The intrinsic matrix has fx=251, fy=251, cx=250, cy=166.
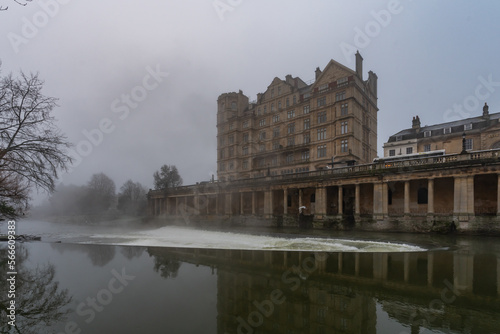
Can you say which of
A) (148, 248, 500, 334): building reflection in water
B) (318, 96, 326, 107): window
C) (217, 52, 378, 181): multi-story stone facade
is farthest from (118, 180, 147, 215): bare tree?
(148, 248, 500, 334): building reflection in water

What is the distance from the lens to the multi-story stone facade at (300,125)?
144 ft

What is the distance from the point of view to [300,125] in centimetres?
5138

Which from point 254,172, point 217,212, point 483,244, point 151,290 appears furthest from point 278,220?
point 151,290

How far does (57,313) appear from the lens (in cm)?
661

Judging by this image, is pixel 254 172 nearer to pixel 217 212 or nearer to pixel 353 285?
pixel 217 212

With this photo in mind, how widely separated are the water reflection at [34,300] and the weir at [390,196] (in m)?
29.1

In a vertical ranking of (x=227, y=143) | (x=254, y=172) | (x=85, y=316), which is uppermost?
(x=227, y=143)

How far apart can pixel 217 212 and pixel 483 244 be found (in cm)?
3755

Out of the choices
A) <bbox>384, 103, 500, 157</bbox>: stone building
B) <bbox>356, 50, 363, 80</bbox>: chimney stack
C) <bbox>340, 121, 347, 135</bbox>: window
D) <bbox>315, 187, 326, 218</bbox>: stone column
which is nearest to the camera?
<bbox>315, 187, 326, 218</bbox>: stone column

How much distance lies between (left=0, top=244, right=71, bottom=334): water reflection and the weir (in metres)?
29.1

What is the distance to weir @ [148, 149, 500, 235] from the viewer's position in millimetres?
24031

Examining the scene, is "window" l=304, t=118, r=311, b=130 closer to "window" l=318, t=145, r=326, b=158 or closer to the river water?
"window" l=318, t=145, r=326, b=158

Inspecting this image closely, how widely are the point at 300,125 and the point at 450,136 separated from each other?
85.2ft

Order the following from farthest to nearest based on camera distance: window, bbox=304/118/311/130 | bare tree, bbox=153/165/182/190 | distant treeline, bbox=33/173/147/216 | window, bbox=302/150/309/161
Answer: distant treeline, bbox=33/173/147/216 → bare tree, bbox=153/165/182/190 → window, bbox=304/118/311/130 → window, bbox=302/150/309/161
